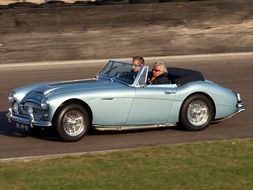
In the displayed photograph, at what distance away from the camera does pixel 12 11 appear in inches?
819

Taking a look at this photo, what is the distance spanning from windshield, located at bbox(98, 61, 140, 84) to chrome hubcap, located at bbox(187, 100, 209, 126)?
1.04 metres

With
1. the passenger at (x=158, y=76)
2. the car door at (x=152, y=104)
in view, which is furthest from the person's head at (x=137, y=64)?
the car door at (x=152, y=104)

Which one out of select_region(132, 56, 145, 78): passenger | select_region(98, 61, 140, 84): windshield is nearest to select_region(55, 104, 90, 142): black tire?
select_region(98, 61, 140, 84): windshield

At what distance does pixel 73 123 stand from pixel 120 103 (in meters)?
0.80

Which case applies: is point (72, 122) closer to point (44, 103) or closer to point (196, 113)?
point (44, 103)

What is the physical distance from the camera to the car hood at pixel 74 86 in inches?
437

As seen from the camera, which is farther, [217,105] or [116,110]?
[217,105]

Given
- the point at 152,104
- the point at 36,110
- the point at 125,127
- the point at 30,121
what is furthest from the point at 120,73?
the point at 30,121

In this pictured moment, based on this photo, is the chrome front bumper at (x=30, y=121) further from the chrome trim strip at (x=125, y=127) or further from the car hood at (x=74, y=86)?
the chrome trim strip at (x=125, y=127)

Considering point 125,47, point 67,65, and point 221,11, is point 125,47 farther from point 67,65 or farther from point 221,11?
point 221,11

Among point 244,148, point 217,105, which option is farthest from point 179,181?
point 217,105

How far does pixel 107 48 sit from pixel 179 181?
13855mm

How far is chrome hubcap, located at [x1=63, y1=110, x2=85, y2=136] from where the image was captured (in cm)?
1095

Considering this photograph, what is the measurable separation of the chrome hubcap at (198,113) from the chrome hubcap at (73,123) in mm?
1827
